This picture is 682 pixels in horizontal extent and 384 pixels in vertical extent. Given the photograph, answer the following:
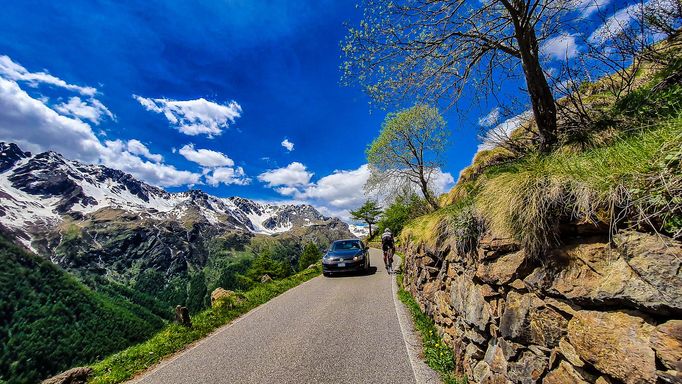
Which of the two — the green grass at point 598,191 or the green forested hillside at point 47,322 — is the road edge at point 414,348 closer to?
the green grass at point 598,191

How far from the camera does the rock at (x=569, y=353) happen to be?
2.76 meters

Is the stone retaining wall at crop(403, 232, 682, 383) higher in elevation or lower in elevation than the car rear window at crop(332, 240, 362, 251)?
lower

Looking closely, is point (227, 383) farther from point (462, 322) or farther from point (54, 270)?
point (54, 270)

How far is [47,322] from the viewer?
10050cm

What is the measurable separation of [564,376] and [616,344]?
748 millimetres

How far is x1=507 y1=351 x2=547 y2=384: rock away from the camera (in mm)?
3232

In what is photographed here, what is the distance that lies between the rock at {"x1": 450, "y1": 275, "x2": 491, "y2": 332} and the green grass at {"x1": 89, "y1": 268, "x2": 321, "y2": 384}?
654 centimetres

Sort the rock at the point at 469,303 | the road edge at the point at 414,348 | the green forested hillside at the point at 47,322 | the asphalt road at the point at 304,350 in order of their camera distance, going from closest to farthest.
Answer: the rock at the point at 469,303 < the road edge at the point at 414,348 < the asphalt road at the point at 304,350 < the green forested hillside at the point at 47,322

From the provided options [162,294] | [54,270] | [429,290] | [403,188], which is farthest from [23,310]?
[429,290]

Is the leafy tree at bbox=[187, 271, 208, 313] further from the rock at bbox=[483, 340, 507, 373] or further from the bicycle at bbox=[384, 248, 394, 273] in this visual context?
the rock at bbox=[483, 340, 507, 373]

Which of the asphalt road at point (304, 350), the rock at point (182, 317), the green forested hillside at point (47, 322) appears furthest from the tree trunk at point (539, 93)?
the green forested hillside at point (47, 322)

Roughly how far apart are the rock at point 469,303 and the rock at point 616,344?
171 cm

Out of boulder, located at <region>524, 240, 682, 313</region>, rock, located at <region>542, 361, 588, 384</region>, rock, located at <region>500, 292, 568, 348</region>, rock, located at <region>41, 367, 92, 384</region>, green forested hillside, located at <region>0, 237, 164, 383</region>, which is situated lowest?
green forested hillside, located at <region>0, 237, 164, 383</region>

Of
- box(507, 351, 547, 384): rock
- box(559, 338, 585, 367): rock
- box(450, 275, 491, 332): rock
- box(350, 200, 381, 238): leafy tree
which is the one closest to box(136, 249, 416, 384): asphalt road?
box(450, 275, 491, 332): rock
